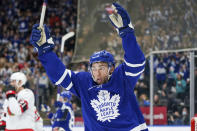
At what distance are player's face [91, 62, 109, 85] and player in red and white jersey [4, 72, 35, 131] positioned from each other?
200 centimetres

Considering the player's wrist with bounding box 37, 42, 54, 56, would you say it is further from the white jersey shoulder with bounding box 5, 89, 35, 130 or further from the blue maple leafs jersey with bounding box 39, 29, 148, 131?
the white jersey shoulder with bounding box 5, 89, 35, 130

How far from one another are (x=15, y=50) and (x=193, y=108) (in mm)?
7562

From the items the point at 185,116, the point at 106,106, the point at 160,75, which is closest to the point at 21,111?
the point at 106,106

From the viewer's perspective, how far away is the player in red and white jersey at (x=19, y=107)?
454 cm

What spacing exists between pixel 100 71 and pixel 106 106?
0.23 m

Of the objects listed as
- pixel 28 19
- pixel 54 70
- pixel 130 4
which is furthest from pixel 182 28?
pixel 28 19

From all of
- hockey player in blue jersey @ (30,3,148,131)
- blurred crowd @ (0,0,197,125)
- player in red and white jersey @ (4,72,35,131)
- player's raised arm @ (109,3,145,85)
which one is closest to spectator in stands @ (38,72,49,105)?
blurred crowd @ (0,0,197,125)

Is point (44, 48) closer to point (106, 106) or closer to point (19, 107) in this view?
point (106, 106)

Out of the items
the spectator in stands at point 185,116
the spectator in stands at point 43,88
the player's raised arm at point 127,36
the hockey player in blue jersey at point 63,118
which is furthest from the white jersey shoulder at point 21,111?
the spectator in stands at point 43,88

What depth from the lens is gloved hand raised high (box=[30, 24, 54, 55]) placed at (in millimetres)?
2570

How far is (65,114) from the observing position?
6656 mm

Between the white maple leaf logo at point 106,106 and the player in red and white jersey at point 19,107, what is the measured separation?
195 cm

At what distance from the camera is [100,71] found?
2.69 m

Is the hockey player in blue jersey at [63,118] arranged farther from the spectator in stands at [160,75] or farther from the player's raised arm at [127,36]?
the player's raised arm at [127,36]
